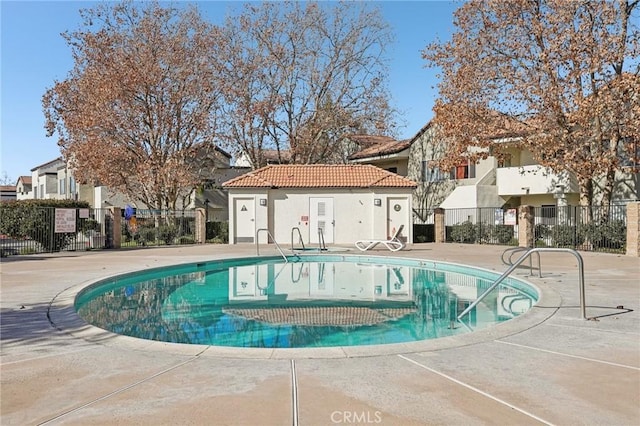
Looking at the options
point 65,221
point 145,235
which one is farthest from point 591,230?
point 65,221

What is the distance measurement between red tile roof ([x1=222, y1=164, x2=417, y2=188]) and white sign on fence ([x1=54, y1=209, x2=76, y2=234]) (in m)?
7.39

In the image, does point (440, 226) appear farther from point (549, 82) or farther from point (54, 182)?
point (54, 182)

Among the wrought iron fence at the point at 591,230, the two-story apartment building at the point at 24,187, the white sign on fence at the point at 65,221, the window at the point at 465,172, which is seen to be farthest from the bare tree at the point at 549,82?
the two-story apartment building at the point at 24,187

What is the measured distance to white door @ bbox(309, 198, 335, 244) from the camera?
83.2 ft

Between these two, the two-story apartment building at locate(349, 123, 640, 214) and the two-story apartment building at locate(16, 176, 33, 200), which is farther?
the two-story apartment building at locate(16, 176, 33, 200)

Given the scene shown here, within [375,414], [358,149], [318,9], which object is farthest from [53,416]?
[358,149]

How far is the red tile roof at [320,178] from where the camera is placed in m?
25.2

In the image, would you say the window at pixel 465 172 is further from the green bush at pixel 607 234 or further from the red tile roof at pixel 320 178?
the green bush at pixel 607 234

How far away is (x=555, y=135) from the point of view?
67.3 ft

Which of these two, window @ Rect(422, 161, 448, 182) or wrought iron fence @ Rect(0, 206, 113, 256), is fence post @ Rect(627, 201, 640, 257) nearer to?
window @ Rect(422, 161, 448, 182)

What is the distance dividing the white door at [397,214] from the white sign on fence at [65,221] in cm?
1534

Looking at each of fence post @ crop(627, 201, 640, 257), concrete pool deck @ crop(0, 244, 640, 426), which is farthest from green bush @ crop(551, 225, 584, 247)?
concrete pool deck @ crop(0, 244, 640, 426)

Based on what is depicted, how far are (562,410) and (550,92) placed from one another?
19173 mm

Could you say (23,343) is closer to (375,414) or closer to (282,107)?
(375,414)
